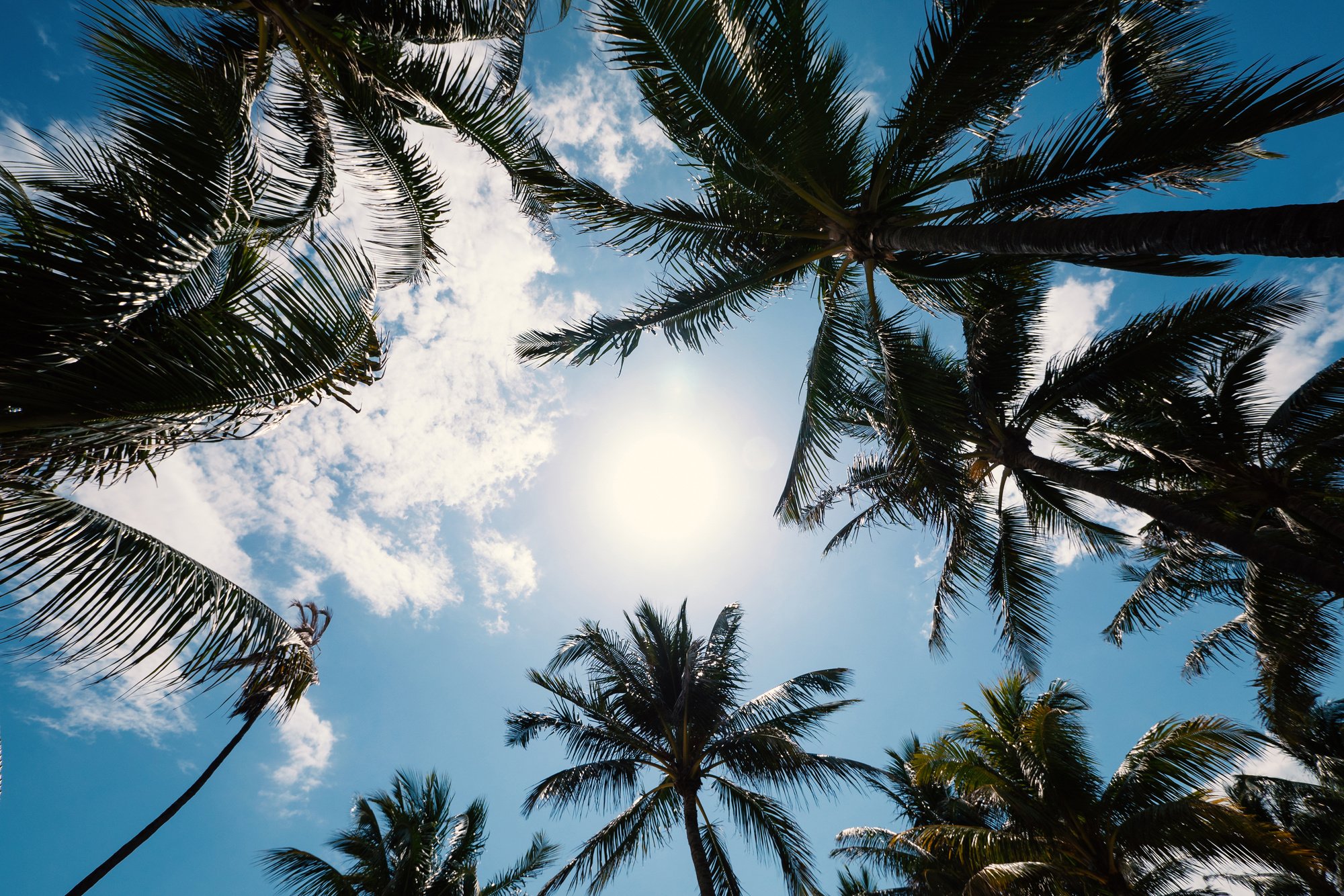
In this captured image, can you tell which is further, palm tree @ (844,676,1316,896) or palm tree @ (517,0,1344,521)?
palm tree @ (844,676,1316,896)

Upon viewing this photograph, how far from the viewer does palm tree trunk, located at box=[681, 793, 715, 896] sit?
31.0ft

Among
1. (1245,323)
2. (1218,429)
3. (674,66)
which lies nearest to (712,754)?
(1218,429)

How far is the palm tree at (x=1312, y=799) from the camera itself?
13.8 m

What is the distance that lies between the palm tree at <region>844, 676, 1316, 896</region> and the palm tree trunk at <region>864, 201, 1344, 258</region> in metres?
7.15

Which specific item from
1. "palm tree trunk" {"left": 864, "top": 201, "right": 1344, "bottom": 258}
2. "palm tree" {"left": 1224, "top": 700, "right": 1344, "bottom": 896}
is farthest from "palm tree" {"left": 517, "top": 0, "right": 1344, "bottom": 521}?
"palm tree" {"left": 1224, "top": 700, "right": 1344, "bottom": 896}

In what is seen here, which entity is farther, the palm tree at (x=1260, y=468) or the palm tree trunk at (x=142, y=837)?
the palm tree at (x=1260, y=468)

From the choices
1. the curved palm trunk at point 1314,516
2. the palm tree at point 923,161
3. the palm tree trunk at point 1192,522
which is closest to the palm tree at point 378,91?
the palm tree at point 923,161

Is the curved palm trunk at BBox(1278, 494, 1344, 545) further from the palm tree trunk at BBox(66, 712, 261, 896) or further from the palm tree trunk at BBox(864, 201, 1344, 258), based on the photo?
the palm tree trunk at BBox(66, 712, 261, 896)

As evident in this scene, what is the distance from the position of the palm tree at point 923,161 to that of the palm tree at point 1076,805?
6.94 m

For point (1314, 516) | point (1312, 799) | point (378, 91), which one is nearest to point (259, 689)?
point (378, 91)

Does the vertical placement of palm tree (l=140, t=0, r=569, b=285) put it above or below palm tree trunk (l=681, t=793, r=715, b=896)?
above

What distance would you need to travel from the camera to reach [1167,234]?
3455mm

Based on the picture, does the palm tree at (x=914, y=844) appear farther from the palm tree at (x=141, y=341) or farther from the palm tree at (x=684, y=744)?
the palm tree at (x=141, y=341)

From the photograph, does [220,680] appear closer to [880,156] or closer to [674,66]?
[674,66]
